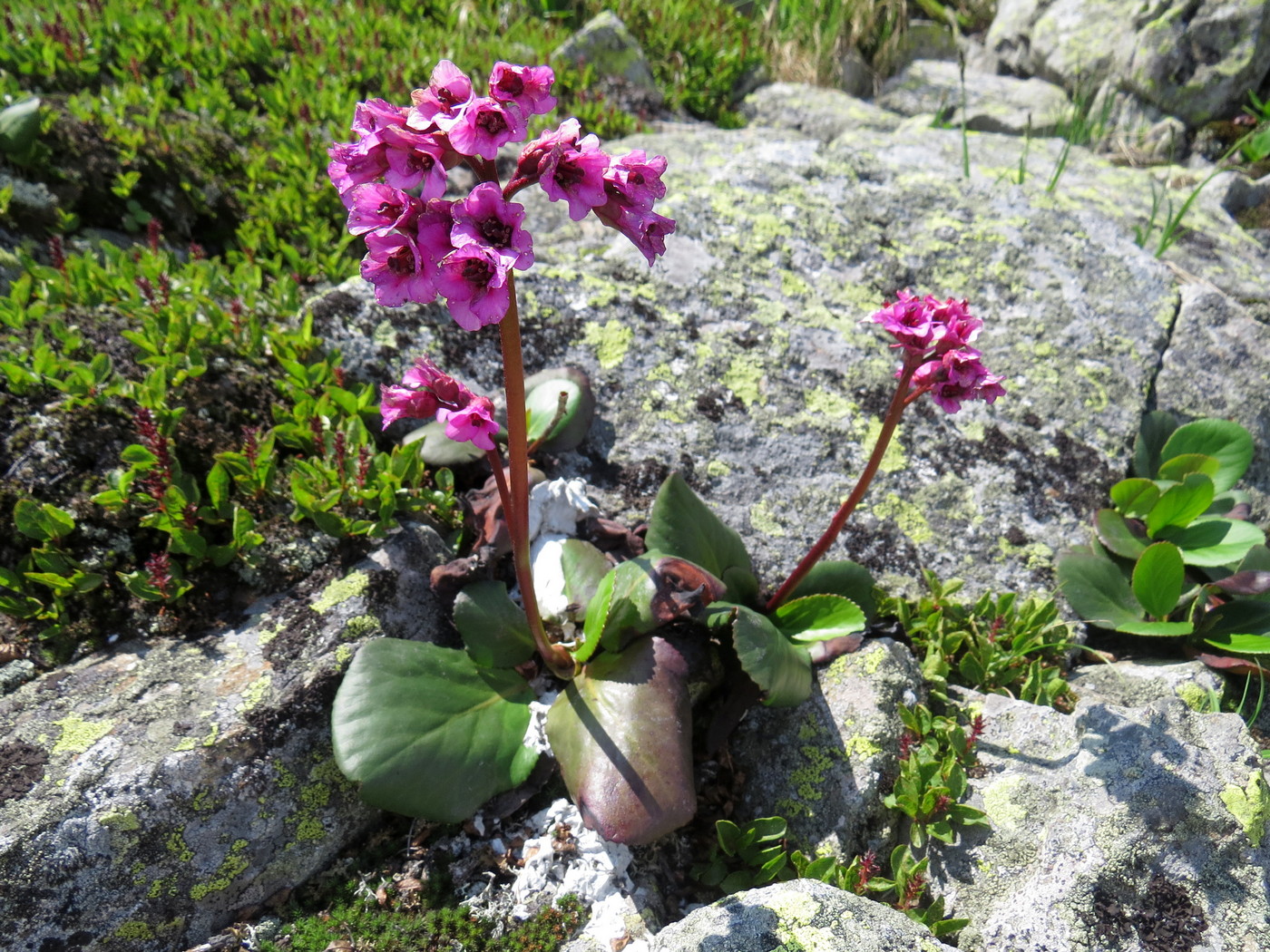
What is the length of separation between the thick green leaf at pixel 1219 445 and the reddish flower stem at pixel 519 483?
331 centimetres

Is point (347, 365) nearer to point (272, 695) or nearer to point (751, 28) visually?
point (272, 695)

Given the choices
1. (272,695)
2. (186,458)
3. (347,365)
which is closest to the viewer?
(272,695)

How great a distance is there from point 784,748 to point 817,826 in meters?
0.28

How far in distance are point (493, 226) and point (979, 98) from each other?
8.74 meters

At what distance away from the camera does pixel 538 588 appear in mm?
2943

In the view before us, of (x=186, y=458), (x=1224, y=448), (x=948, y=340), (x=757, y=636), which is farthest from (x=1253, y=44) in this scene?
(x=186, y=458)

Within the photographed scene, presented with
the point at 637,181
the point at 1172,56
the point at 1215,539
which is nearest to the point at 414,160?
the point at 637,181

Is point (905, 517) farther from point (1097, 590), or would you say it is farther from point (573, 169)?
point (573, 169)

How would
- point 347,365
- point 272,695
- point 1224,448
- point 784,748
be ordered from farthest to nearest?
1. point 1224,448
2. point 347,365
3. point 784,748
4. point 272,695

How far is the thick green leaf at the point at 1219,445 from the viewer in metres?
3.72

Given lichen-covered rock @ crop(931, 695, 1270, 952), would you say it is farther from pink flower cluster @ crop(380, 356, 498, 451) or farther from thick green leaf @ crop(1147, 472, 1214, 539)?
pink flower cluster @ crop(380, 356, 498, 451)

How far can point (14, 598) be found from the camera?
2578 mm

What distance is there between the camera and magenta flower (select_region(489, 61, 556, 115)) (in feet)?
5.56

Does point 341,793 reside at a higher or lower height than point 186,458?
lower
